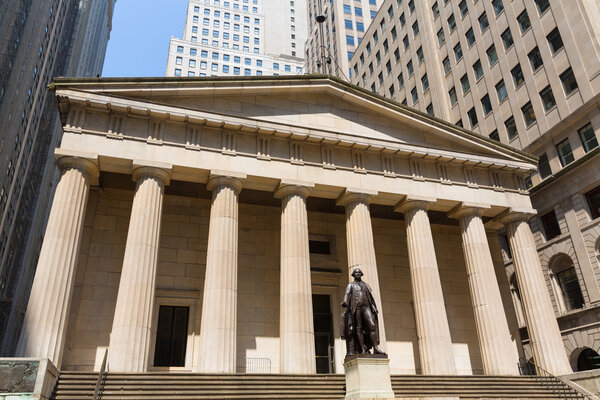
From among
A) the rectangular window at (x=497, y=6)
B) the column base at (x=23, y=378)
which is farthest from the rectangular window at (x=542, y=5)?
the column base at (x=23, y=378)

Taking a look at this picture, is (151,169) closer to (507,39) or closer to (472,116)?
(507,39)

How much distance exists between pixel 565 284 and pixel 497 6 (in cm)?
2296

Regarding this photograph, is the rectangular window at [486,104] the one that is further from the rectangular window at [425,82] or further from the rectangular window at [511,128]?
the rectangular window at [425,82]

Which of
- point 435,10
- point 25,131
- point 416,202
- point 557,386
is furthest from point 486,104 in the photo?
point 25,131

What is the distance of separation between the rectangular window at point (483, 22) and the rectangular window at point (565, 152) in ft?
46.3

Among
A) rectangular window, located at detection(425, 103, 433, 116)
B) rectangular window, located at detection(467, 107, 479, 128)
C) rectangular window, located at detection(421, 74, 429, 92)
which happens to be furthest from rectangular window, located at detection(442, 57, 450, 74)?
rectangular window, located at detection(467, 107, 479, 128)

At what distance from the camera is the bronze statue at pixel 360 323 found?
48.2 feet

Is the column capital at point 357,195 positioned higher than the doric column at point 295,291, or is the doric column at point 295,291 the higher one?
the column capital at point 357,195

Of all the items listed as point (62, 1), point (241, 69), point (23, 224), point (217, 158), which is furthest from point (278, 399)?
point (241, 69)

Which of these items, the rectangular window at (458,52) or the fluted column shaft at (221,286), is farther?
the rectangular window at (458,52)

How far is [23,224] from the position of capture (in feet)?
194

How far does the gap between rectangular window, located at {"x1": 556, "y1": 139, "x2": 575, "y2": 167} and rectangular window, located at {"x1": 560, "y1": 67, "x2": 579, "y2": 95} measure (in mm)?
3263

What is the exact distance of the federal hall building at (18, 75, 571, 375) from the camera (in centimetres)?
1992

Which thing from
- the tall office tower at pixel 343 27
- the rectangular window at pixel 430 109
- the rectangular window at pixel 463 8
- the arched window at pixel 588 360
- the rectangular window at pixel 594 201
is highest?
the tall office tower at pixel 343 27
